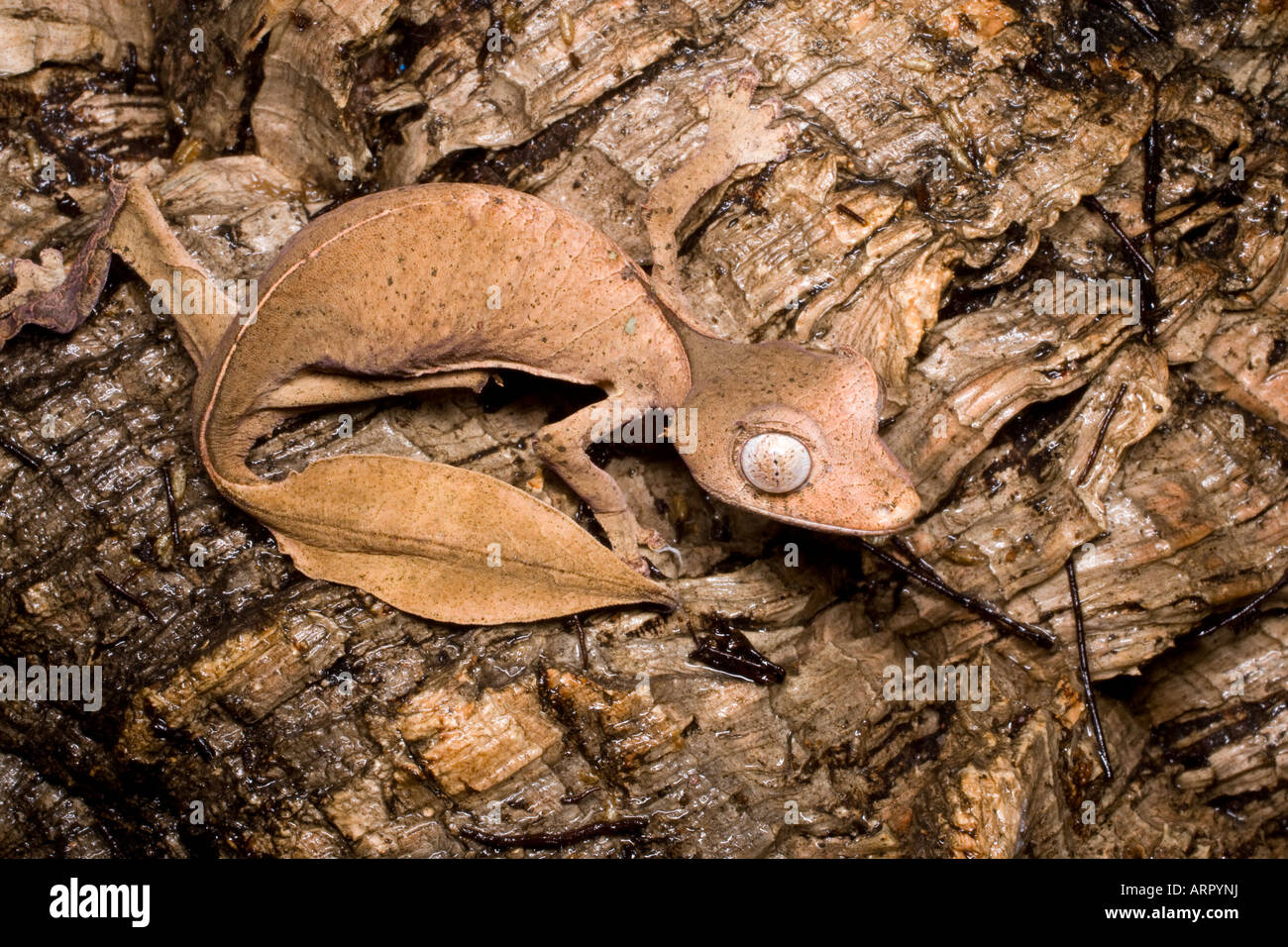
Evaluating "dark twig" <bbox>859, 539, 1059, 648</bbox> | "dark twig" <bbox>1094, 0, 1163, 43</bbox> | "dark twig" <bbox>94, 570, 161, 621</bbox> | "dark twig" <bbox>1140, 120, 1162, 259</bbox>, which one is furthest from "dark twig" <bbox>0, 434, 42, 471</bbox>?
"dark twig" <bbox>1094, 0, 1163, 43</bbox>

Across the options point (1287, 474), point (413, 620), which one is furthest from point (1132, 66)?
point (413, 620)

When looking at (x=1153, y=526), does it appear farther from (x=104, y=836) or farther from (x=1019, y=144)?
(x=104, y=836)

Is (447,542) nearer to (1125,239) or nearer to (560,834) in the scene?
(560,834)

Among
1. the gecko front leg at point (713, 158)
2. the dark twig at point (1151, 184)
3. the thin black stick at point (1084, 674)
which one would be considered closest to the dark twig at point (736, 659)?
the thin black stick at point (1084, 674)

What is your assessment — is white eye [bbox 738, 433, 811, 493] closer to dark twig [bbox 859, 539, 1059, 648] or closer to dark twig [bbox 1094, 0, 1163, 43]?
dark twig [bbox 859, 539, 1059, 648]

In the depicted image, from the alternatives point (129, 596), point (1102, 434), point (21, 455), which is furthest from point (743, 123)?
point (21, 455)

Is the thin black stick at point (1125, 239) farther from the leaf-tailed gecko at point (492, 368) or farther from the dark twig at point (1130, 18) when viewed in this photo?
the leaf-tailed gecko at point (492, 368)
